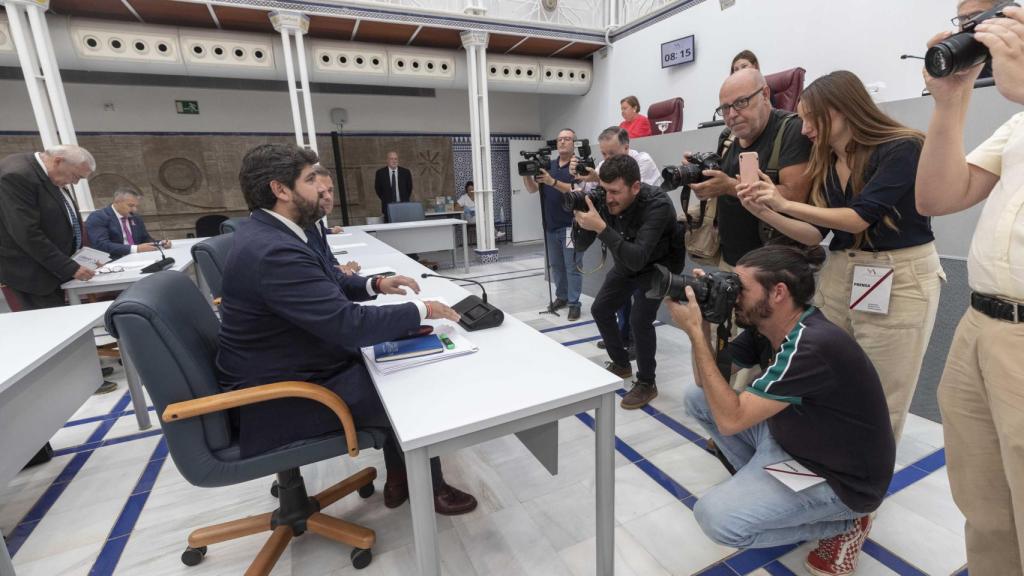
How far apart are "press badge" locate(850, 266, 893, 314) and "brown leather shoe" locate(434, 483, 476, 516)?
4.90 feet

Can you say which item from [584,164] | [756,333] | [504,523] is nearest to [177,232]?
[584,164]

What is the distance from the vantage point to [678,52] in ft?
18.0

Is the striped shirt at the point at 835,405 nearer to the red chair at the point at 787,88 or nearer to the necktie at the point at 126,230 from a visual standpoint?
the red chair at the point at 787,88

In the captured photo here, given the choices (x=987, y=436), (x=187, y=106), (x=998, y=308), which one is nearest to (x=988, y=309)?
(x=998, y=308)

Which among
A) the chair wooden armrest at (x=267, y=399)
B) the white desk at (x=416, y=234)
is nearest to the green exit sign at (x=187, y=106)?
the white desk at (x=416, y=234)

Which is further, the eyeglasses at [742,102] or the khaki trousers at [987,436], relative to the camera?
the eyeglasses at [742,102]

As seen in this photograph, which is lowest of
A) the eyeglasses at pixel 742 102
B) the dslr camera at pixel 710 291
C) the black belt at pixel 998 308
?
the dslr camera at pixel 710 291

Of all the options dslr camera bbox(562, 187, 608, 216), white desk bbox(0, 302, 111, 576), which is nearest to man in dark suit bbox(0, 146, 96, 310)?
white desk bbox(0, 302, 111, 576)

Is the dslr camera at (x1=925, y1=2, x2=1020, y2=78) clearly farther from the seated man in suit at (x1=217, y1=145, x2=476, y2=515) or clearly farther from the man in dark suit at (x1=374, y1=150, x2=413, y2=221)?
the man in dark suit at (x1=374, y1=150, x2=413, y2=221)

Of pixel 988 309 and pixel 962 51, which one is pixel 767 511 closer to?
pixel 988 309

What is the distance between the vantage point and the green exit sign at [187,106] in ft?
21.4

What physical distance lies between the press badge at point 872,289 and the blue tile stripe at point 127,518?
2596 millimetres

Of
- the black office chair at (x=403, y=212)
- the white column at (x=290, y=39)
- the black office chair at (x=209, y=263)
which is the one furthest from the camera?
the black office chair at (x=403, y=212)

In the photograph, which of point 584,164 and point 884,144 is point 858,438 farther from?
point 584,164
